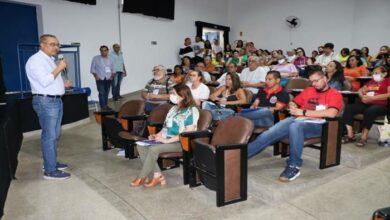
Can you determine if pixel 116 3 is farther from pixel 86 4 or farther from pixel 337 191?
pixel 337 191

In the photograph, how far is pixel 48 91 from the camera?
3203 millimetres

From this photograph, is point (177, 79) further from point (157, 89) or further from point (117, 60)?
point (117, 60)

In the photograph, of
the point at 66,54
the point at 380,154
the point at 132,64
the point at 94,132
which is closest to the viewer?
the point at 380,154

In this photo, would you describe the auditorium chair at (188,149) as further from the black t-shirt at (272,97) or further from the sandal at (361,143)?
the sandal at (361,143)

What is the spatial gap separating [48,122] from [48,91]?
0.31 m

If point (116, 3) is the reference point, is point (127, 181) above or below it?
below

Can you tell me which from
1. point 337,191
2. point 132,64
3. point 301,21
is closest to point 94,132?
point 337,191

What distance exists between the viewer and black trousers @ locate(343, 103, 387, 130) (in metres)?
4.05

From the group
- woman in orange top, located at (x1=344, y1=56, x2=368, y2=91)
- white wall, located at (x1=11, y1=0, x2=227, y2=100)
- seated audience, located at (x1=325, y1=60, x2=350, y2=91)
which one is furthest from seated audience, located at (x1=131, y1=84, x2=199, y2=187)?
white wall, located at (x1=11, y1=0, x2=227, y2=100)

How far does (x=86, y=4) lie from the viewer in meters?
8.14

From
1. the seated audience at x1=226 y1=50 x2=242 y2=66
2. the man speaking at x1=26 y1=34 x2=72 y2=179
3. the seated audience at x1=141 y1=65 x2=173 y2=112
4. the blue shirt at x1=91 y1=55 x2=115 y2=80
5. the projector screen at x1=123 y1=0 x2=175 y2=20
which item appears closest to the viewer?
the man speaking at x1=26 y1=34 x2=72 y2=179

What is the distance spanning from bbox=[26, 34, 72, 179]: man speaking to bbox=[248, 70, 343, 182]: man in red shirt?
6.43 ft

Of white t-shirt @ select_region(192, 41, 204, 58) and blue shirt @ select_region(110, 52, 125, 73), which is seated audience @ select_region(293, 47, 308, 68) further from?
blue shirt @ select_region(110, 52, 125, 73)

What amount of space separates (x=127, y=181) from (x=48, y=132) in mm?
927
